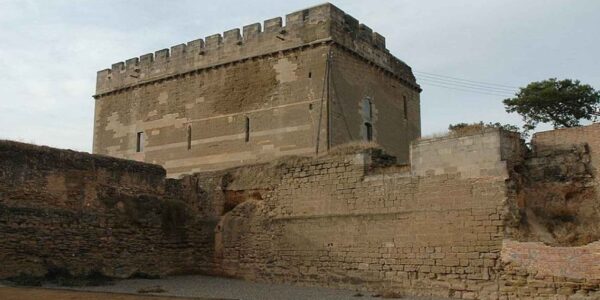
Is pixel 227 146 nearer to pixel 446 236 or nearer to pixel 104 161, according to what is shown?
pixel 104 161

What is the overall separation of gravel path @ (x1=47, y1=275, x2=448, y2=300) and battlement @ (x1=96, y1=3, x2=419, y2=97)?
8.81 metres

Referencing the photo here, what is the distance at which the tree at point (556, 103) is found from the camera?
23.7 metres

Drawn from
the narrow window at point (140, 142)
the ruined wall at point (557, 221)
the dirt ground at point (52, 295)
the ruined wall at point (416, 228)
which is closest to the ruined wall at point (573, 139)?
the ruined wall at point (557, 221)

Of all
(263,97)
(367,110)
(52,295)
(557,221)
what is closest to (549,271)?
(557,221)

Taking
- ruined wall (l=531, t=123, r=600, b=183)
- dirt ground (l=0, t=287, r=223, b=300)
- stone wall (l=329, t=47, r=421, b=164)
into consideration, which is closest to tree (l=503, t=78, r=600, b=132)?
stone wall (l=329, t=47, r=421, b=164)

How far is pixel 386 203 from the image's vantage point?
1322cm

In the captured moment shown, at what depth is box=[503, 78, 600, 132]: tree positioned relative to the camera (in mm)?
23656

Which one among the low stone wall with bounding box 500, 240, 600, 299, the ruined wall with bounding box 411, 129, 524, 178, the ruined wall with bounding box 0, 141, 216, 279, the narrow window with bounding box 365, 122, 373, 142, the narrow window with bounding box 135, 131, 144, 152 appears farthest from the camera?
the narrow window with bounding box 135, 131, 144, 152

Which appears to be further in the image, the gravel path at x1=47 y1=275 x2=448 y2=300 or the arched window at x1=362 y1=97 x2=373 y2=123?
the arched window at x1=362 y1=97 x2=373 y2=123

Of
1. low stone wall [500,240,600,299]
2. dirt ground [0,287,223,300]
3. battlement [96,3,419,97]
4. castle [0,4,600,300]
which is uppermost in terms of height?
battlement [96,3,419,97]

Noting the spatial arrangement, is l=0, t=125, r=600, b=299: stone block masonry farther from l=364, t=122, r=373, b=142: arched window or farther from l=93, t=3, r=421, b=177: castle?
l=364, t=122, r=373, b=142: arched window

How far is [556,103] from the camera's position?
24328mm

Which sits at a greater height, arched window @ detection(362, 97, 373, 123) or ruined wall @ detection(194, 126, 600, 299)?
arched window @ detection(362, 97, 373, 123)

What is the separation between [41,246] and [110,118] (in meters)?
12.1
